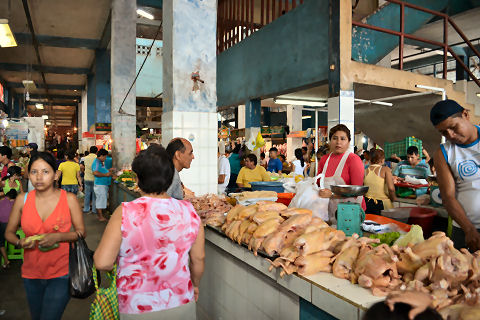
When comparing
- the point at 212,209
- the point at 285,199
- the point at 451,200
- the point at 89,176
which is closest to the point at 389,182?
the point at 285,199

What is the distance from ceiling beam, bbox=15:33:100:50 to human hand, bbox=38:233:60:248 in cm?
1404

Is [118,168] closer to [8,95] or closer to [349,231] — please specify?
[349,231]

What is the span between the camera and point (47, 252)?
266cm

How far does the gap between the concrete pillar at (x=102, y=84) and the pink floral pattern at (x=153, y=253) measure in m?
15.8

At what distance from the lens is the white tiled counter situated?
171 centimetres

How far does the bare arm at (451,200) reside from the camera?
102 inches

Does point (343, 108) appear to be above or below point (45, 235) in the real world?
above

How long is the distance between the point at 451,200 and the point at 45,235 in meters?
3.06

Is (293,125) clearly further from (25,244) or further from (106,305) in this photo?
(106,305)

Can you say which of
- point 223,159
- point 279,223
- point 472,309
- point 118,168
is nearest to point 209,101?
point 223,159

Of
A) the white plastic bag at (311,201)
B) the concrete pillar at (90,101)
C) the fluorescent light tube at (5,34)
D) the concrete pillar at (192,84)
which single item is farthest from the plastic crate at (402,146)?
the concrete pillar at (90,101)

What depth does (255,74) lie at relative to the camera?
400 inches

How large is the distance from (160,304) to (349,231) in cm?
142

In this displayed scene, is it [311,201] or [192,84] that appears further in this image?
[192,84]
